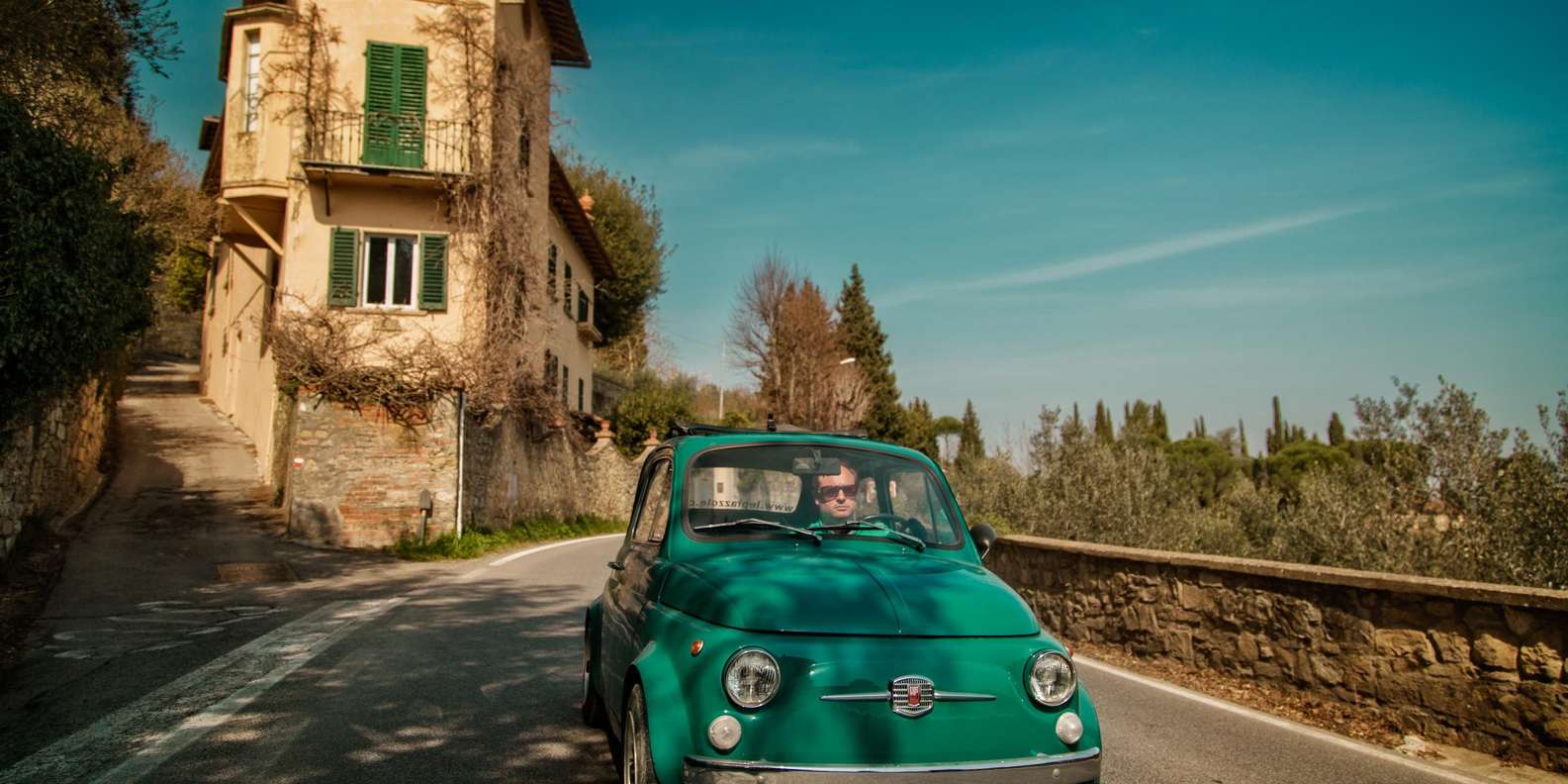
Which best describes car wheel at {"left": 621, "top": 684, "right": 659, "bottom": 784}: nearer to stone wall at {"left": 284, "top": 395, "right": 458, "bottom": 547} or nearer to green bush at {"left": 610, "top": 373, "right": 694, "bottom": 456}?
stone wall at {"left": 284, "top": 395, "right": 458, "bottom": 547}

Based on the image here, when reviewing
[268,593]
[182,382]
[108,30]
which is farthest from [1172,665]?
[182,382]

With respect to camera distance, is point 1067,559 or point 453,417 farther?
point 453,417

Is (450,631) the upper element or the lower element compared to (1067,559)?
lower

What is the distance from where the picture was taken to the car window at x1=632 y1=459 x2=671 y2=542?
5039 millimetres

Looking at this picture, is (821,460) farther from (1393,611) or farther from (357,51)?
(357,51)

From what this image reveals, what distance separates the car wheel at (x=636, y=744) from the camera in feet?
12.6

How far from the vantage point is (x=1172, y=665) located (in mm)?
8703

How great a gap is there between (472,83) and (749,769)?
21.2 m

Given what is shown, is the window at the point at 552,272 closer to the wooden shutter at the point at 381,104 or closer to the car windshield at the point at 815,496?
the wooden shutter at the point at 381,104

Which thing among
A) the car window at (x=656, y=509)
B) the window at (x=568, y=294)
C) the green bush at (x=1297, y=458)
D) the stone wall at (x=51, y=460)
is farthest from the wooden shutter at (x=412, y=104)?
the green bush at (x=1297, y=458)

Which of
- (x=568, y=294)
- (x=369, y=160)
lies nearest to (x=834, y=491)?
(x=369, y=160)

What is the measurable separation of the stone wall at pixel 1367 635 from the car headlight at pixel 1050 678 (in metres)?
3.55

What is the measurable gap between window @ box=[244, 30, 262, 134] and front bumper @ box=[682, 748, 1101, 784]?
22.3 metres

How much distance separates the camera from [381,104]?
21.4 m
